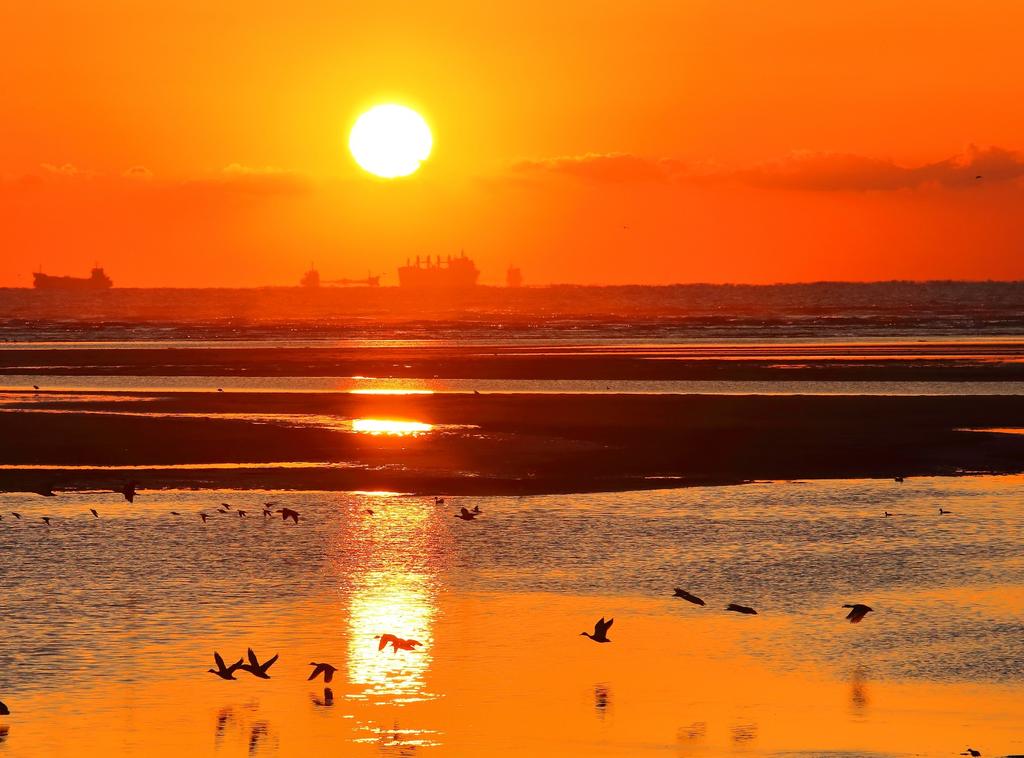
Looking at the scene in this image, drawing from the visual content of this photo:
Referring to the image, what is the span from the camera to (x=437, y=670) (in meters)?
15.8

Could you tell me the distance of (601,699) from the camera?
48.5 feet

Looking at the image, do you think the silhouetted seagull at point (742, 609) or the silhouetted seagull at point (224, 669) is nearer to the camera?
the silhouetted seagull at point (224, 669)

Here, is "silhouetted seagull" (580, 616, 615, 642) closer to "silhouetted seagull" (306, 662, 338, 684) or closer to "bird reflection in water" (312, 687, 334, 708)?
"silhouetted seagull" (306, 662, 338, 684)

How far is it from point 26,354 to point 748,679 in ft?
272

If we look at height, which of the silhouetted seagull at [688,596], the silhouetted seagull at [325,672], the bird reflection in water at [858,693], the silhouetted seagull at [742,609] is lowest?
the bird reflection in water at [858,693]

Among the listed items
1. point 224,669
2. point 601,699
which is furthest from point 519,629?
point 224,669

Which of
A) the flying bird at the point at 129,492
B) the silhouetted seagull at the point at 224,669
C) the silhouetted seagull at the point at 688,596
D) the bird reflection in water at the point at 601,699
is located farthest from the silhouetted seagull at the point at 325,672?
the flying bird at the point at 129,492

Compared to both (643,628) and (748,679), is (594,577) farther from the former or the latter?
(748,679)

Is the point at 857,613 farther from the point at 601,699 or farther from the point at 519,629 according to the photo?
the point at 601,699

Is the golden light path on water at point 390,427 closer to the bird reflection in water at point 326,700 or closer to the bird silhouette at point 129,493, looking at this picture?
the bird silhouette at point 129,493

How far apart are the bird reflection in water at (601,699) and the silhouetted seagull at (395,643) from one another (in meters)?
2.48

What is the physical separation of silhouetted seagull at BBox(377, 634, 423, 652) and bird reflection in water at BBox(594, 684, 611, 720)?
8.13 ft

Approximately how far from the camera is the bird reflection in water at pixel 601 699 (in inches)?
565

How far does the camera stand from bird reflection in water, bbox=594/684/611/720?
47.1ft
